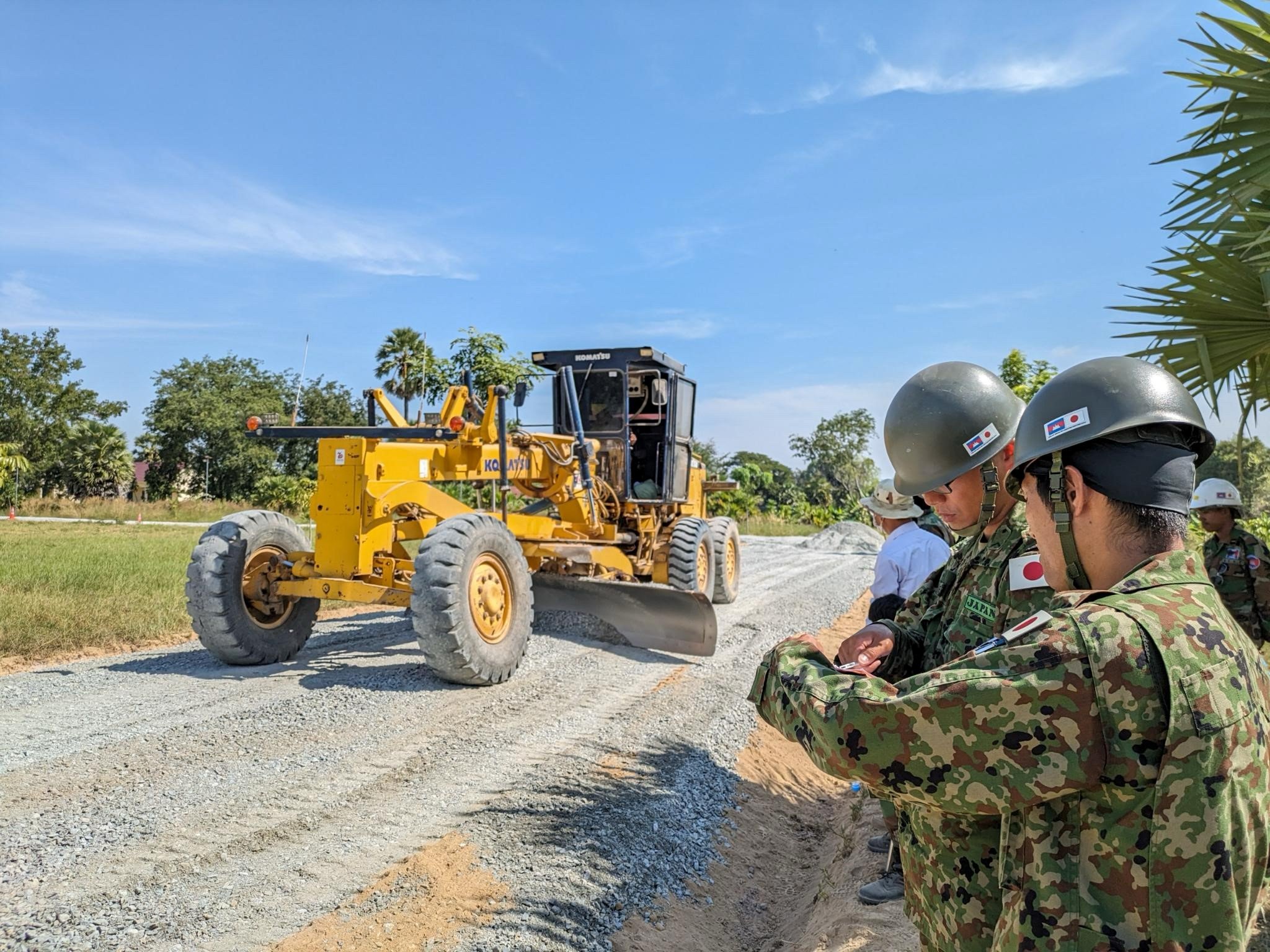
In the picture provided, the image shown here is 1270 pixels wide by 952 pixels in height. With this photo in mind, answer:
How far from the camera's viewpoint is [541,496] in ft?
31.3

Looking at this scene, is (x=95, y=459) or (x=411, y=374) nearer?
(x=411, y=374)

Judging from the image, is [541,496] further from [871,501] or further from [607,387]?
[871,501]

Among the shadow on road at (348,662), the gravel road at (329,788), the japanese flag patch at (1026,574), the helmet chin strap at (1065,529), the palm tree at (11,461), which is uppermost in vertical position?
the palm tree at (11,461)

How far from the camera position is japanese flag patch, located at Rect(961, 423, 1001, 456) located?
250cm

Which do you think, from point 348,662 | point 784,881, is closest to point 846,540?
point 348,662

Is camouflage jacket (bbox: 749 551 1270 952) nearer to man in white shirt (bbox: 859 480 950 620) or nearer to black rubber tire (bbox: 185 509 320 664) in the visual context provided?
man in white shirt (bbox: 859 480 950 620)

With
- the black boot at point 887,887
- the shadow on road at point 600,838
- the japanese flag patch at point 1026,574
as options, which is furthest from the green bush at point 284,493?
the japanese flag patch at point 1026,574

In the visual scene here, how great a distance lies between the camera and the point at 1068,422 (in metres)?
1.55

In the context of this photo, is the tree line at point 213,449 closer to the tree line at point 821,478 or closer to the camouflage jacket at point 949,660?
the tree line at point 821,478

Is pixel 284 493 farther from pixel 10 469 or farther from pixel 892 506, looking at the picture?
pixel 892 506

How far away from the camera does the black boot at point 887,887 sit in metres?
3.73

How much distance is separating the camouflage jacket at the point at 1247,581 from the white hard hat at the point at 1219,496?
0.24 meters

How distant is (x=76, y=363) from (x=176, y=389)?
19.2 feet

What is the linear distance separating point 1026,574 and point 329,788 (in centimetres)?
371
